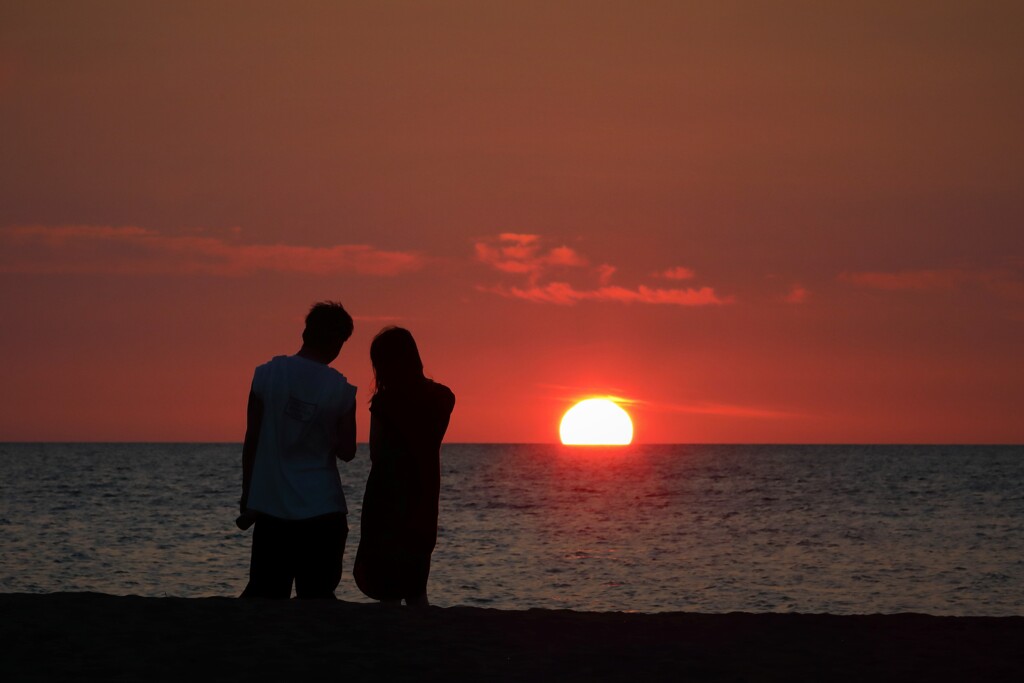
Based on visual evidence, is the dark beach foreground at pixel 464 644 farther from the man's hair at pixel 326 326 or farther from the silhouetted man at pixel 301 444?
the man's hair at pixel 326 326

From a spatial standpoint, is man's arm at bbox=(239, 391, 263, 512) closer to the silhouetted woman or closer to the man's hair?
the man's hair

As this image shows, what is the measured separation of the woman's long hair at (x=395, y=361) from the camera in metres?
6.38

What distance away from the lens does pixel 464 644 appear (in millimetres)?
5871

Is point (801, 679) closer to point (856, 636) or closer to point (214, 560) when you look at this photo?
point (856, 636)

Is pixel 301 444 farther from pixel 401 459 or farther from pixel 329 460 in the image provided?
pixel 401 459

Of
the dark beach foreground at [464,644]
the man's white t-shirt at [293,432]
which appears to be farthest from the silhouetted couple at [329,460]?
the dark beach foreground at [464,644]

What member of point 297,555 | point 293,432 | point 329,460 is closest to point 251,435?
point 293,432

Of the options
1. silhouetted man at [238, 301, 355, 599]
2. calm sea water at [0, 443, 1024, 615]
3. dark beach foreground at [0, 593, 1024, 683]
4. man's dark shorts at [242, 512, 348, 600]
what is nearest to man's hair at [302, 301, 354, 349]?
silhouetted man at [238, 301, 355, 599]

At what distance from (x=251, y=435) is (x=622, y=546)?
1233 inches

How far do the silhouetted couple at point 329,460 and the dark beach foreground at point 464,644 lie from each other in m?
0.26

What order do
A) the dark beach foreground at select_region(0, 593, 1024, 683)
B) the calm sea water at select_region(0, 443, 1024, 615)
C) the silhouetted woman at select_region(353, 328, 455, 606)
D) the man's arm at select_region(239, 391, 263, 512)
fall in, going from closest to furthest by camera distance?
1. the dark beach foreground at select_region(0, 593, 1024, 683)
2. the man's arm at select_region(239, 391, 263, 512)
3. the silhouetted woman at select_region(353, 328, 455, 606)
4. the calm sea water at select_region(0, 443, 1024, 615)

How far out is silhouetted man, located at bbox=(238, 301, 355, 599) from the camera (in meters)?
5.95

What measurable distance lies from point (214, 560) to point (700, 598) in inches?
463

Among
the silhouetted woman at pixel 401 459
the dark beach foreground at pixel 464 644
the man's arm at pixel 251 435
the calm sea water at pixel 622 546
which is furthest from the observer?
the calm sea water at pixel 622 546
